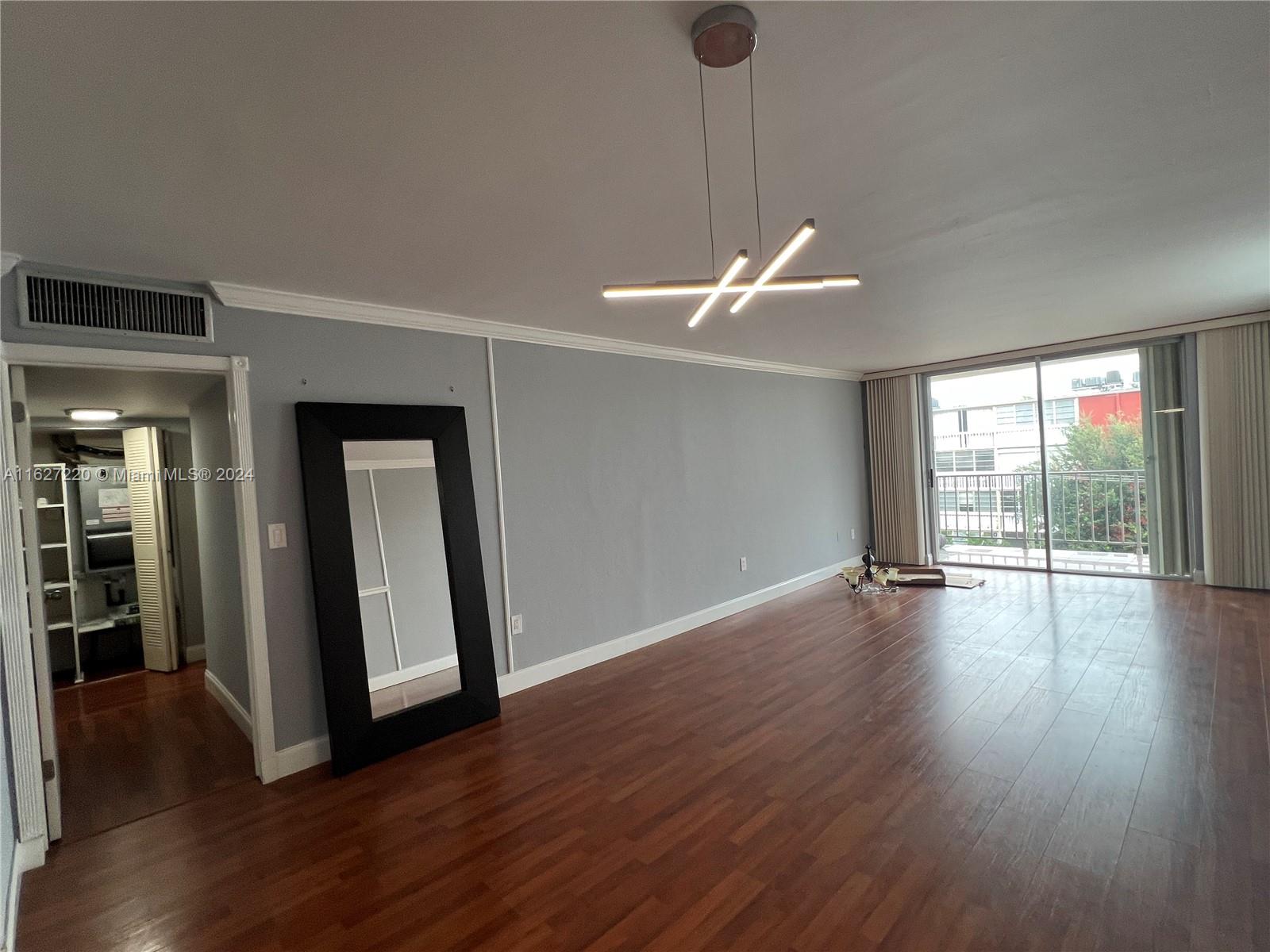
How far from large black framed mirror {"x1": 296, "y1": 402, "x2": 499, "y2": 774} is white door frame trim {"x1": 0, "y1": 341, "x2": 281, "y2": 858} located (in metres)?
0.27

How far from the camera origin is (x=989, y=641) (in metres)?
4.55

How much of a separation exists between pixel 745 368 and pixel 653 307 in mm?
2544

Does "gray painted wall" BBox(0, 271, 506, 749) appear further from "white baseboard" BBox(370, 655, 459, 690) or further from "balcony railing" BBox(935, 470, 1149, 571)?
"balcony railing" BBox(935, 470, 1149, 571)

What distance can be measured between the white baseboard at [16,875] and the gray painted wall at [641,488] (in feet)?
7.84

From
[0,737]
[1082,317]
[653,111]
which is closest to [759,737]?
[653,111]

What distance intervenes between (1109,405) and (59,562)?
34.3 feet

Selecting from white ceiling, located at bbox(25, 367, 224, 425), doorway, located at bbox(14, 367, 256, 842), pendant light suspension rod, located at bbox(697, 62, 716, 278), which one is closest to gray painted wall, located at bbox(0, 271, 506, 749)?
white ceiling, located at bbox(25, 367, 224, 425)

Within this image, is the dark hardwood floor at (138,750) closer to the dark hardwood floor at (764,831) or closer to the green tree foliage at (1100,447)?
the dark hardwood floor at (764,831)

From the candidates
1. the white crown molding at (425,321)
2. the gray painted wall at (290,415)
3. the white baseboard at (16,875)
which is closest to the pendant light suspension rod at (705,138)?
the white crown molding at (425,321)

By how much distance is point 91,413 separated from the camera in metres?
4.82

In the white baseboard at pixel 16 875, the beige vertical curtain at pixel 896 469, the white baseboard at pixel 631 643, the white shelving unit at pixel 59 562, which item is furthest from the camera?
the beige vertical curtain at pixel 896 469

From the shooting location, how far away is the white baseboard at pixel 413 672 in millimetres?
3377

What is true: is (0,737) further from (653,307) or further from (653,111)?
(653,307)

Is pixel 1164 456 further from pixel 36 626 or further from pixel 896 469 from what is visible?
pixel 36 626
